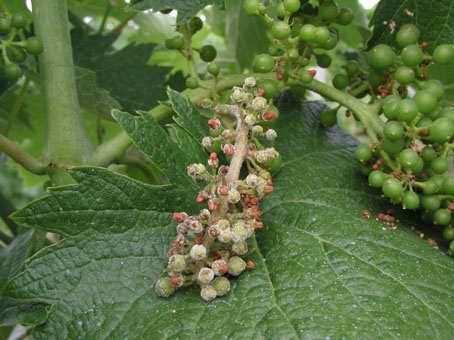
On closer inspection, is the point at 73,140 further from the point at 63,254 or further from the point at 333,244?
the point at 333,244

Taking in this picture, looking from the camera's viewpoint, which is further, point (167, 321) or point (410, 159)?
point (410, 159)

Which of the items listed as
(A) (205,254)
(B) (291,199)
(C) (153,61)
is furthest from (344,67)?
(C) (153,61)

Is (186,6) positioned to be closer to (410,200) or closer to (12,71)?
(12,71)

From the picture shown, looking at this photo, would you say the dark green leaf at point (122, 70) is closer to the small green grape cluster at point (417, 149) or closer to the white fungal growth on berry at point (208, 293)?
the small green grape cluster at point (417, 149)

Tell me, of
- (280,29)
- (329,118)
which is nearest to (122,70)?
(329,118)

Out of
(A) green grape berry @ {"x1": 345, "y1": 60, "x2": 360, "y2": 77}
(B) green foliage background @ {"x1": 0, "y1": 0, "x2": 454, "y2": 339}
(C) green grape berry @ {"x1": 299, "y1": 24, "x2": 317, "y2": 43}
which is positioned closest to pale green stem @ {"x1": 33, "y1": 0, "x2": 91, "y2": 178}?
(B) green foliage background @ {"x1": 0, "y1": 0, "x2": 454, "y2": 339}

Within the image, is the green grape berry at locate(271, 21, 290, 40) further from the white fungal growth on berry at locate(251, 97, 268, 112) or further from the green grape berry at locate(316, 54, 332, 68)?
the green grape berry at locate(316, 54, 332, 68)
